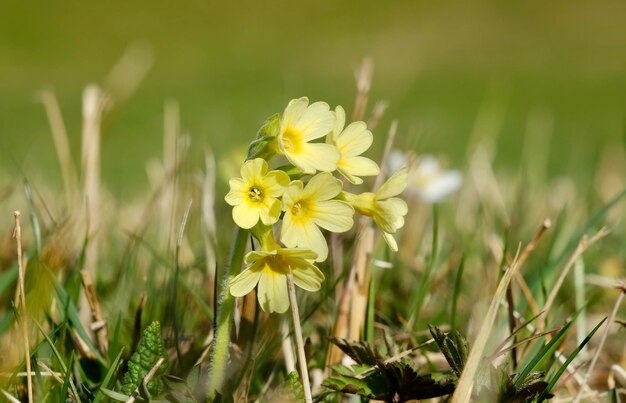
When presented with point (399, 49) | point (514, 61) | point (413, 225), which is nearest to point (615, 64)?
point (514, 61)

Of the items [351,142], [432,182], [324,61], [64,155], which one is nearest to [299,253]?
[351,142]

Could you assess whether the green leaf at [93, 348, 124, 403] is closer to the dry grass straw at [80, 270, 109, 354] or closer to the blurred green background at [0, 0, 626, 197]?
the dry grass straw at [80, 270, 109, 354]

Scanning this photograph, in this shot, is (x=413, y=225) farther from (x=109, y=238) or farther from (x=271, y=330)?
(x=271, y=330)

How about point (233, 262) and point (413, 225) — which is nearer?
point (233, 262)

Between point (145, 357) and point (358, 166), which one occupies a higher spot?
point (358, 166)

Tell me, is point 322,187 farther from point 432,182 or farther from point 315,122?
point 432,182

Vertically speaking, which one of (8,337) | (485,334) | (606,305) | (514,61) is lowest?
(514,61)
